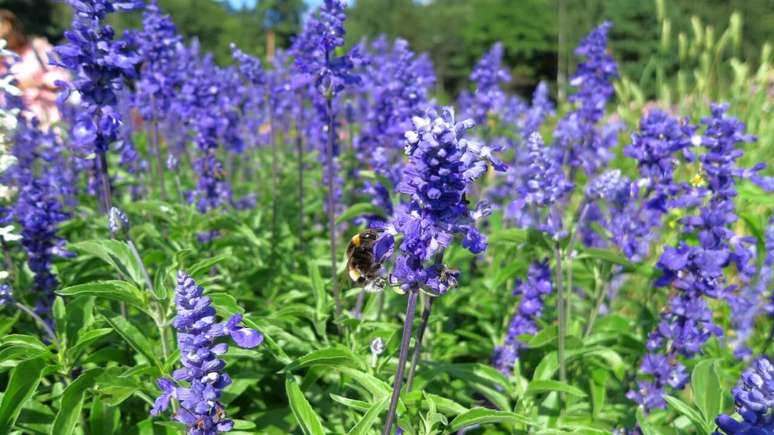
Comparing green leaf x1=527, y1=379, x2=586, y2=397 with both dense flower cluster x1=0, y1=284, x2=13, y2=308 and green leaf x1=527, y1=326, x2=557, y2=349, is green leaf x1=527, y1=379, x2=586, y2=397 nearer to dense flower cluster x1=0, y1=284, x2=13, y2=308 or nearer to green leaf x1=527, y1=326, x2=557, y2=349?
green leaf x1=527, y1=326, x2=557, y2=349

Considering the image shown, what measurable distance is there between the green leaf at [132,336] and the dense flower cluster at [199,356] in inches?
31.8

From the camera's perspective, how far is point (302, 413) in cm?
262

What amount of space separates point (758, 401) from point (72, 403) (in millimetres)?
2795

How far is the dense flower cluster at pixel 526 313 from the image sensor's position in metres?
4.28

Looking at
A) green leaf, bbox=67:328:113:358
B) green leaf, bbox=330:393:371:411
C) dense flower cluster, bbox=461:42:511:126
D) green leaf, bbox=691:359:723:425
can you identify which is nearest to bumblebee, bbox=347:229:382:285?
green leaf, bbox=330:393:371:411

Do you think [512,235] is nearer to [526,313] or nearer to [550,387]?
[526,313]

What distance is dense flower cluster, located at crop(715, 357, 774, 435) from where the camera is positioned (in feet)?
7.06

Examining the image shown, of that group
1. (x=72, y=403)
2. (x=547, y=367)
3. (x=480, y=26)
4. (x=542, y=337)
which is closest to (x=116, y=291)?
(x=72, y=403)

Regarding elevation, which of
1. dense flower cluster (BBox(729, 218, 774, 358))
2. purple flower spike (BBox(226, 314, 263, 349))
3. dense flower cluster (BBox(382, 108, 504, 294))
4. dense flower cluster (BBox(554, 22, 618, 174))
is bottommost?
dense flower cluster (BBox(729, 218, 774, 358))

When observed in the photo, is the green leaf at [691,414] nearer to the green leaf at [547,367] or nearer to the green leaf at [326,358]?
the green leaf at [547,367]

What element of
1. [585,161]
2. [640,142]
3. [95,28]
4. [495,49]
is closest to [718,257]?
[640,142]

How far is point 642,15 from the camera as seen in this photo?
40.6 metres

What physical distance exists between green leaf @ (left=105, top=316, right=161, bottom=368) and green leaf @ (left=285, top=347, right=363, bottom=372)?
83 cm

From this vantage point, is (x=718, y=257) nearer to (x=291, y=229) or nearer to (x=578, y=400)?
(x=578, y=400)
